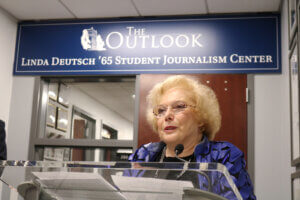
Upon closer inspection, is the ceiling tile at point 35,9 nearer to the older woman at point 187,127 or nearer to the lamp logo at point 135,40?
the lamp logo at point 135,40

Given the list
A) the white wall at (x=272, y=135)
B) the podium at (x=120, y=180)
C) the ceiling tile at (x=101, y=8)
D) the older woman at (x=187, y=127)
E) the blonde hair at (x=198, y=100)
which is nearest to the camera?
the podium at (x=120, y=180)

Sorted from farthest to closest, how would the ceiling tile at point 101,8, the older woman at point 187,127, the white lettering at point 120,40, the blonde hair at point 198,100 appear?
the white lettering at point 120,40 → the ceiling tile at point 101,8 → the blonde hair at point 198,100 → the older woman at point 187,127

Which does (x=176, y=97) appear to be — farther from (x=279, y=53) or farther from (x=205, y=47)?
(x=279, y=53)

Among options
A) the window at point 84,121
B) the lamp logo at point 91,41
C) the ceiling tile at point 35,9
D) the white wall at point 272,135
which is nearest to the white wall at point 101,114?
the window at point 84,121

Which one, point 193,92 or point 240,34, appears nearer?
point 193,92

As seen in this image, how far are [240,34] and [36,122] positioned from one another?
2.10 m

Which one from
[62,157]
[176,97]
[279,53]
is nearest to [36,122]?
[62,157]

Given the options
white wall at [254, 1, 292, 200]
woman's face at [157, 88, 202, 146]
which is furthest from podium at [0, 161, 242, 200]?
white wall at [254, 1, 292, 200]

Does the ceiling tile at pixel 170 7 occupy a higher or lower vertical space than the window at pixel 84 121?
higher

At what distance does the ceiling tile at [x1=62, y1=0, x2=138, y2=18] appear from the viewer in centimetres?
404

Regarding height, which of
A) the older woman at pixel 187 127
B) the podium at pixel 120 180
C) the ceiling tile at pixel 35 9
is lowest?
the podium at pixel 120 180

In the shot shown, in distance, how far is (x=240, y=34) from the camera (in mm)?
4129

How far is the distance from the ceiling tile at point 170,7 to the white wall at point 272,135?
0.75m

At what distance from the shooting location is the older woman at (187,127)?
97.1 inches
